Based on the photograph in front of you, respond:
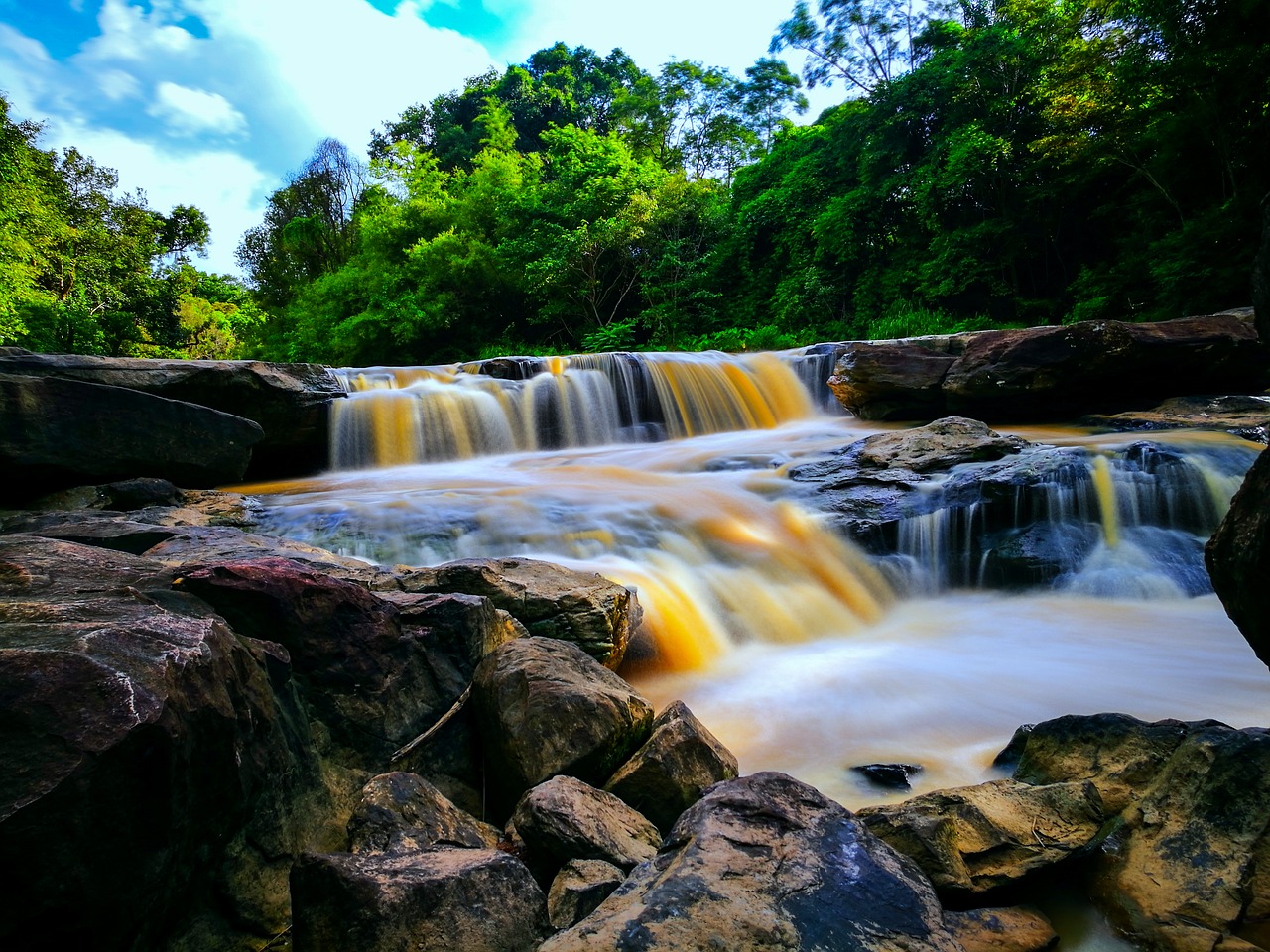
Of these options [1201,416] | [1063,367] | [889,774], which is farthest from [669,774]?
[1201,416]

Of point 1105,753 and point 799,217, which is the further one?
point 799,217

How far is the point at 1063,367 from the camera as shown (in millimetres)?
9234

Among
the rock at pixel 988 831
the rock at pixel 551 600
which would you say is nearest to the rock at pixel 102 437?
the rock at pixel 551 600

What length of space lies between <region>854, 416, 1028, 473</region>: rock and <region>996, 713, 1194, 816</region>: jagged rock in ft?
14.8

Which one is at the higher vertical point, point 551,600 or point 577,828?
point 551,600

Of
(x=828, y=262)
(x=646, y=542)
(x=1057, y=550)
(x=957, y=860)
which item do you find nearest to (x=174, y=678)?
(x=957, y=860)

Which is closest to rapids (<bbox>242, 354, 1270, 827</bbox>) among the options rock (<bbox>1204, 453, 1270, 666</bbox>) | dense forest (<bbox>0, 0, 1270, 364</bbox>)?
rock (<bbox>1204, 453, 1270, 666</bbox>)

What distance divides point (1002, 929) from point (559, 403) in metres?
10.7

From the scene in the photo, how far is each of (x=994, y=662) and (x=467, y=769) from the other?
135 inches

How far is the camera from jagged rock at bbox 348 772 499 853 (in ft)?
6.56

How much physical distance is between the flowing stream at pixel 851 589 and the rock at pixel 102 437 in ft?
A: 2.48

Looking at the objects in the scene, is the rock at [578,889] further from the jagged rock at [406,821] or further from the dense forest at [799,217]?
the dense forest at [799,217]

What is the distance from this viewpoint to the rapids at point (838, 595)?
368cm

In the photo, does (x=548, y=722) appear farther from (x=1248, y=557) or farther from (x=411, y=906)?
(x=1248, y=557)
